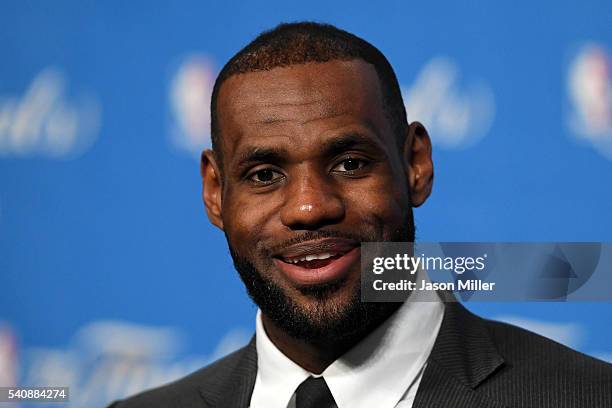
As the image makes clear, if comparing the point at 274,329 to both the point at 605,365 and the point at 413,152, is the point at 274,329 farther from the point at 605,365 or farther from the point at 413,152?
the point at 605,365

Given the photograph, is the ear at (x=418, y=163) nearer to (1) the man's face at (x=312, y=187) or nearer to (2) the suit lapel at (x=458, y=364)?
(1) the man's face at (x=312, y=187)

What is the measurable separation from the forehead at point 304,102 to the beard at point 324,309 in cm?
23

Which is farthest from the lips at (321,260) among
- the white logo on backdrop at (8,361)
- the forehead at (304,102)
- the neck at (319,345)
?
the white logo on backdrop at (8,361)

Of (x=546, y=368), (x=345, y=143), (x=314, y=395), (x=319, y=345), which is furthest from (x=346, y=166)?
(x=546, y=368)

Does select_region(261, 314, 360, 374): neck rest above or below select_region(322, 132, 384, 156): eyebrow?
below

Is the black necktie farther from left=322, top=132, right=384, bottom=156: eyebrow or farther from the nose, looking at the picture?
left=322, top=132, right=384, bottom=156: eyebrow

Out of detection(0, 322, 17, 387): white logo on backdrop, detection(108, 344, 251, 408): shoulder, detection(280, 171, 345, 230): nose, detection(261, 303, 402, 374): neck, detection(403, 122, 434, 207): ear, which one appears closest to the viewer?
detection(280, 171, 345, 230): nose

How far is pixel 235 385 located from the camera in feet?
7.73

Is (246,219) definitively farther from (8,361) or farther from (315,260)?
(8,361)

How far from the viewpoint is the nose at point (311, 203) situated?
2.02 meters

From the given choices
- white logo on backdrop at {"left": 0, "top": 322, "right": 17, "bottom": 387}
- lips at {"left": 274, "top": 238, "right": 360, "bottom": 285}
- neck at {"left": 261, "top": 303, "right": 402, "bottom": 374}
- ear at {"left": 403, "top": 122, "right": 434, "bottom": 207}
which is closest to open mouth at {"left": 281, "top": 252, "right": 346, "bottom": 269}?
lips at {"left": 274, "top": 238, "right": 360, "bottom": 285}

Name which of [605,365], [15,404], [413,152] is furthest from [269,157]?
[15,404]

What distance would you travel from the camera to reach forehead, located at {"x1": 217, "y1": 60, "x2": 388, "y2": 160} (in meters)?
2.08

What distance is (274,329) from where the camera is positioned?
224cm
